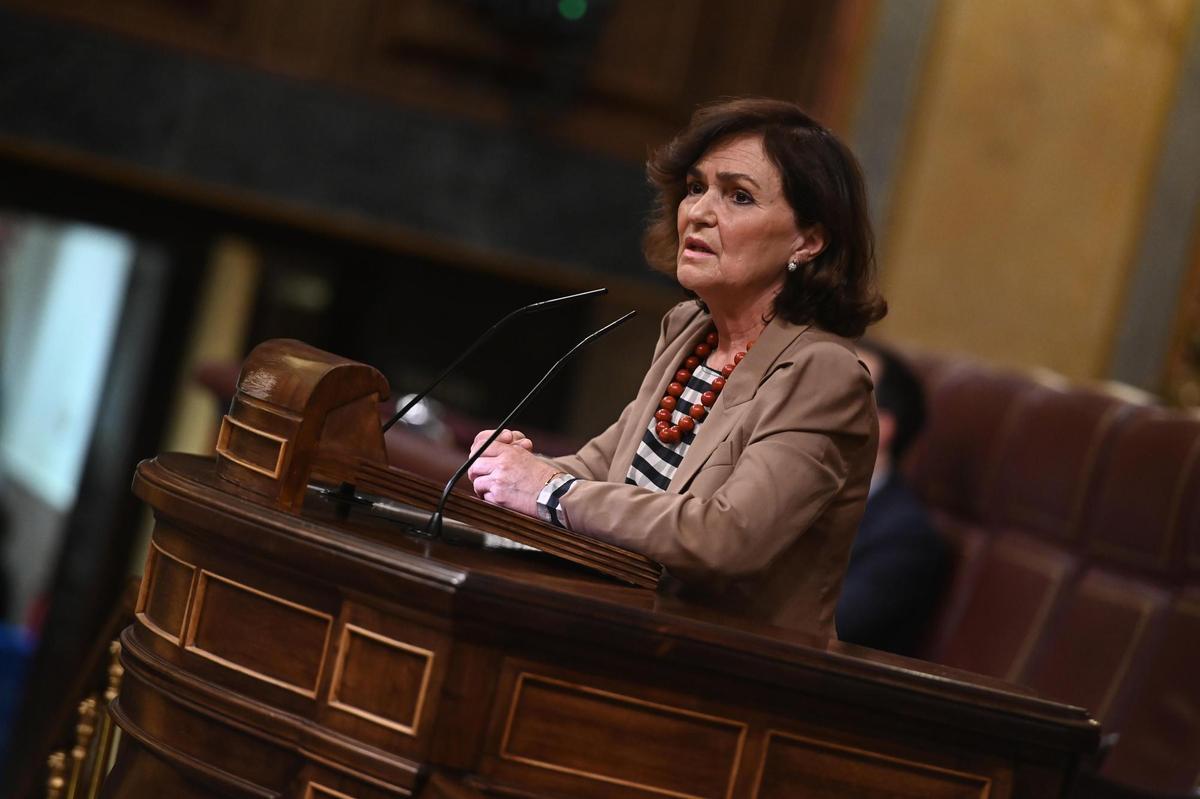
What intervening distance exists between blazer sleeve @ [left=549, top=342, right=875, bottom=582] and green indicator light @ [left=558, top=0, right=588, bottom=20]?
3.16 metres

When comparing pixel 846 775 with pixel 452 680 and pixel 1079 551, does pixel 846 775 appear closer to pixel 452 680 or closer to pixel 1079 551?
pixel 452 680

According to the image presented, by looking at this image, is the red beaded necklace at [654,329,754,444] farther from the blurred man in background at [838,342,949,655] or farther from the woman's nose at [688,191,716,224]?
the blurred man in background at [838,342,949,655]

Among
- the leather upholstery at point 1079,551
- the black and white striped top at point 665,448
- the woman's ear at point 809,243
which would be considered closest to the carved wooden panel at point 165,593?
the black and white striped top at point 665,448

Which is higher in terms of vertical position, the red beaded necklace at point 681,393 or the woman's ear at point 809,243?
the woman's ear at point 809,243

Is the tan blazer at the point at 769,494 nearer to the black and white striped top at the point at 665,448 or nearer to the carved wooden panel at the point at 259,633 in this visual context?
the black and white striped top at the point at 665,448

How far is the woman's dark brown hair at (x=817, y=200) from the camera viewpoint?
182cm

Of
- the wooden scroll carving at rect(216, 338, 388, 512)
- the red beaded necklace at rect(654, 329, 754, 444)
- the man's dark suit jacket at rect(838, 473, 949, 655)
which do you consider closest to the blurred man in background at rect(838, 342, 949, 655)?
the man's dark suit jacket at rect(838, 473, 949, 655)

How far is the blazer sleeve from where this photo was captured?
1.64 metres

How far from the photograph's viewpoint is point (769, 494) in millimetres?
1656

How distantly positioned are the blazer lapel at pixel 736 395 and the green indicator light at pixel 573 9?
310 centimetres

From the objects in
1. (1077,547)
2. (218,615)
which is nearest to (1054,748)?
(218,615)

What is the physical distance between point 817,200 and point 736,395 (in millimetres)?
239

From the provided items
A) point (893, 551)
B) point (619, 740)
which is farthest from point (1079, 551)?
point (619, 740)

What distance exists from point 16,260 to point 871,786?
519 centimetres
